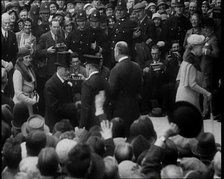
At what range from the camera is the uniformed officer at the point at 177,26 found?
4734mm

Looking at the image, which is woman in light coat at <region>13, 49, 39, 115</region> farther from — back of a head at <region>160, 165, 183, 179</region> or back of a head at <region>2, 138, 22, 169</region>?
back of a head at <region>160, 165, 183, 179</region>

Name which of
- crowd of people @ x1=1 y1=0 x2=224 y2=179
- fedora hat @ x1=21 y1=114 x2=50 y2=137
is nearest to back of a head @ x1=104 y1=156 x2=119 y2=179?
crowd of people @ x1=1 y1=0 x2=224 y2=179

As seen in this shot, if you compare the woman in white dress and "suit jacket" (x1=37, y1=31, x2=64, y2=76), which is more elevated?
"suit jacket" (x1=37, y1=31, x2=64, y2=76)

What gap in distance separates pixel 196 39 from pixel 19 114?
4.81 feet

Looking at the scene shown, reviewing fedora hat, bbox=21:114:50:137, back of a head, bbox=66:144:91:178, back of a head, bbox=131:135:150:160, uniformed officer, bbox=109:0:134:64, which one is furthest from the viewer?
uniformed officer, bbox=109:0:134:64

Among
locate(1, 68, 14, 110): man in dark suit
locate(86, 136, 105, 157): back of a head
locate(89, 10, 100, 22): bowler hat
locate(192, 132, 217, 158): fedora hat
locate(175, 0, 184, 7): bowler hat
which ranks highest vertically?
locate(175, 0, 184, 7): bowler hat

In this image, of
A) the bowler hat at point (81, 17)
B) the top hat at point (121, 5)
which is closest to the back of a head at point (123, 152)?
the bowler hat at point (81, 17)

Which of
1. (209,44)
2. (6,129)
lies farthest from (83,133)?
(209,44)

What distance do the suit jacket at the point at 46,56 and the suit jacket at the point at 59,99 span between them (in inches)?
3.1

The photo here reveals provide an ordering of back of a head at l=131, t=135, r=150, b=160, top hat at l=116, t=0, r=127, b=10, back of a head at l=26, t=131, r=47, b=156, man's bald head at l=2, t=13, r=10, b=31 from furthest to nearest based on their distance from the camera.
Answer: top hat at l=116, t=0, r=127, b=10 < man's bald head at l=2, t=13, r=10, b=31 < back of a head at l=131, t=135, r=150, b=160 < back of a head at l=26, t=131, r=47, b=156

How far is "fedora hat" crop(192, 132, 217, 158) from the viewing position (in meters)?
3.46

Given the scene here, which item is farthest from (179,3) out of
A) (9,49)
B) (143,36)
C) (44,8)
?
(9,49)

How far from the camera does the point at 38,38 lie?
4.49 metres

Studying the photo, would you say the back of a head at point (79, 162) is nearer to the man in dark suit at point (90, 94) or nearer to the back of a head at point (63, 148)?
the back of a head at point (63, 148)
